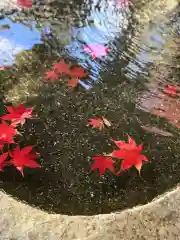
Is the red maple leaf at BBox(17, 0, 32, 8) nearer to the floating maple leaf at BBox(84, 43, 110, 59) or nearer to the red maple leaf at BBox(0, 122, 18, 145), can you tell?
the floating maple leaf at BBox(84, 43, 110, 59)

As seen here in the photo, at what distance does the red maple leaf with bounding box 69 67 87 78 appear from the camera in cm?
302

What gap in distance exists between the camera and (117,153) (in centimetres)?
241

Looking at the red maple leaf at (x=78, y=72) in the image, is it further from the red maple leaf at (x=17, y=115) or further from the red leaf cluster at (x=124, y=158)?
the red leaf cluster at (x=124, y=158)

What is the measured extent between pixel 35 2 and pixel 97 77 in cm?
127

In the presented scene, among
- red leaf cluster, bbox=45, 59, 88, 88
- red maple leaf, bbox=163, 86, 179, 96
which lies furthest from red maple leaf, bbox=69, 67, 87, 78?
red maple leaf, bbox=163, 86, 179, 96

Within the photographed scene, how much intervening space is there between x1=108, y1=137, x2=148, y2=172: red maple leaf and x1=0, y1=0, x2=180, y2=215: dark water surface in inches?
1.6

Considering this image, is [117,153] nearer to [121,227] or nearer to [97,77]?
[121,227]

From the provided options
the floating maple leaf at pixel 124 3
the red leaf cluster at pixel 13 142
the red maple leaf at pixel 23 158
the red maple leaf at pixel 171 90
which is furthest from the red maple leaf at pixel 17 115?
the floating maple leaf at pixel 124 3

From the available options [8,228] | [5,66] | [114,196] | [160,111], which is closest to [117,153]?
[114,196]

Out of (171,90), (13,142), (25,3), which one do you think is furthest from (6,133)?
(25,3)

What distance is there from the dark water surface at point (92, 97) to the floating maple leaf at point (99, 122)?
4 cm

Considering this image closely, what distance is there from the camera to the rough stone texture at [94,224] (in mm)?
1928

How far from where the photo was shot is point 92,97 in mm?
2828

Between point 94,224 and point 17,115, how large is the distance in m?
0.99
